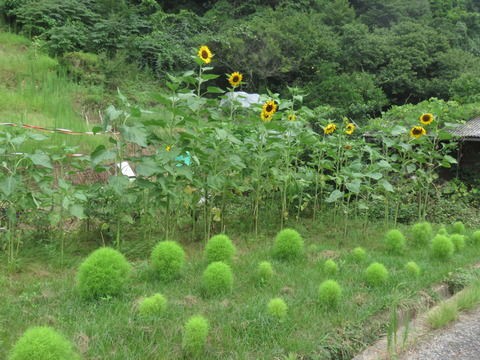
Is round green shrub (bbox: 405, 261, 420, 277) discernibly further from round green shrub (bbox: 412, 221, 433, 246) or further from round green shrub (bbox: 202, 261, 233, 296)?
round green shrub (bbox: 202, 261, 233, 296)

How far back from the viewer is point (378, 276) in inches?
112

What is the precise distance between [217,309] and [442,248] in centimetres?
208

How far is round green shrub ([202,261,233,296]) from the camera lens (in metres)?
2.50

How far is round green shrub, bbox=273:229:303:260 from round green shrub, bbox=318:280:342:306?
2.55ft

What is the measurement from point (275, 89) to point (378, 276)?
13.3 metres

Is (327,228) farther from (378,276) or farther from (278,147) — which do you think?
(378,276)

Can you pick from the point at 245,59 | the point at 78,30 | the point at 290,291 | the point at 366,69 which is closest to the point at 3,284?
the point at 290,291

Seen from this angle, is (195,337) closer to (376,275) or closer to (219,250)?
(219,250)

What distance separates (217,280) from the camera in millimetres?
2494

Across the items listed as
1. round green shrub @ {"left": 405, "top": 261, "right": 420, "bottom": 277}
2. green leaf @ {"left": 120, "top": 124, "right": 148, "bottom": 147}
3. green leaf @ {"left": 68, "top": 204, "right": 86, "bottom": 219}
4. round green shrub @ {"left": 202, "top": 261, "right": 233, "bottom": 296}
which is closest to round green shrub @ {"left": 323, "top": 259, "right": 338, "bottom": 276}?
round green shrub @ {"left": 405, "top": 261, "right": 420, "bottom": 277}

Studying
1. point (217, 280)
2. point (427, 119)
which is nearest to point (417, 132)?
point (427, 119)

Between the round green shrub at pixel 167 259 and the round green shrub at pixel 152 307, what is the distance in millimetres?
512

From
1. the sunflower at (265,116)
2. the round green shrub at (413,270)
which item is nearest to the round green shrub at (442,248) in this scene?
the round green shrub at (413,270)

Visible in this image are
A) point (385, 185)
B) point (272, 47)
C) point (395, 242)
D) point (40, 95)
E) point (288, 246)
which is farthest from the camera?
point (272, 47)
